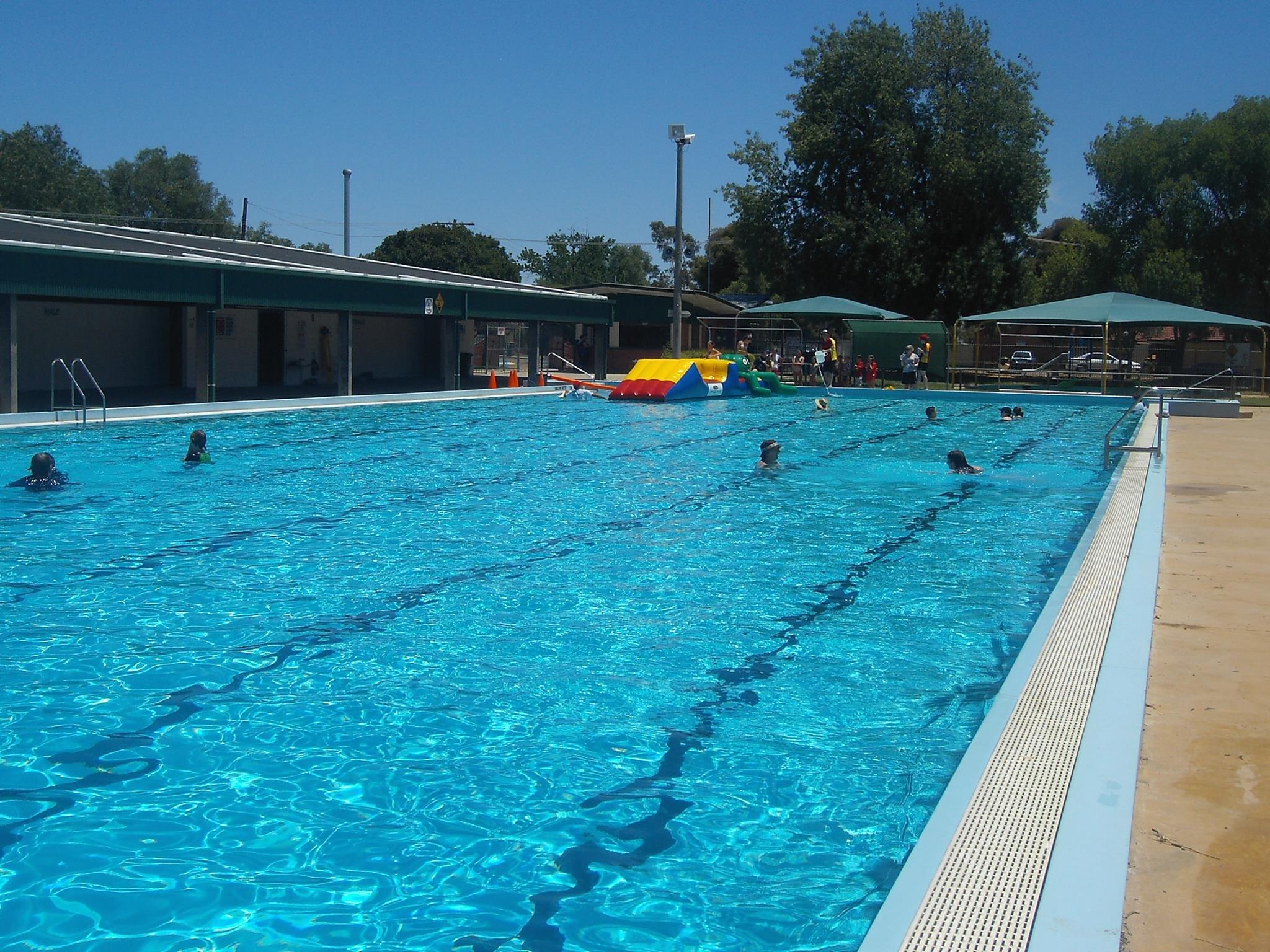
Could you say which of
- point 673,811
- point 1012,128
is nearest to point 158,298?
point 673,811

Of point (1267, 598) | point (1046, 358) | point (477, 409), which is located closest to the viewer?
point (1267, 598)

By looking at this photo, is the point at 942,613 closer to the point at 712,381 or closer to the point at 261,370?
the point at 712,381

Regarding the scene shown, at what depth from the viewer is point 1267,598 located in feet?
23.4

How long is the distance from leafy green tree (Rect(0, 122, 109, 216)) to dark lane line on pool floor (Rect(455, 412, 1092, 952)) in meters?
71.4

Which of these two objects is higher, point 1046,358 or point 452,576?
point 1046,358

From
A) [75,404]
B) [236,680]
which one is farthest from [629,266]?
[236,680]

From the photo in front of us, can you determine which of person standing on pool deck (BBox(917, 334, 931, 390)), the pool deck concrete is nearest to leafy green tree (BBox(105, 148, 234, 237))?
person standing on pool deck (BBox(917, 334, 931, 390))

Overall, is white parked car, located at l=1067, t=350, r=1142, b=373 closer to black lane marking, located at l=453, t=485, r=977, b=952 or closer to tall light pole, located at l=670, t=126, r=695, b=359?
tall light pole, located at l=670, t=126, r=695, b=359

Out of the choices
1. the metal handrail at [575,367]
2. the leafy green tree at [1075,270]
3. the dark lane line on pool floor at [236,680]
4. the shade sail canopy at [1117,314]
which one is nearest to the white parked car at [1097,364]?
the leafy green tree at [1075,270]

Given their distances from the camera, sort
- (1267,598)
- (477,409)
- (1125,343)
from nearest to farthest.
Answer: (1267,598), (477,409), (1125,343)

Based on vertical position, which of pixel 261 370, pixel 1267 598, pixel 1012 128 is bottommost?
pixel 1267 598

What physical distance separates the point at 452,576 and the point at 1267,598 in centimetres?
566

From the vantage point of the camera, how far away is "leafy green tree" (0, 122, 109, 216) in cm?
6881

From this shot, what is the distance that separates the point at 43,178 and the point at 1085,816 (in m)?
79.4
